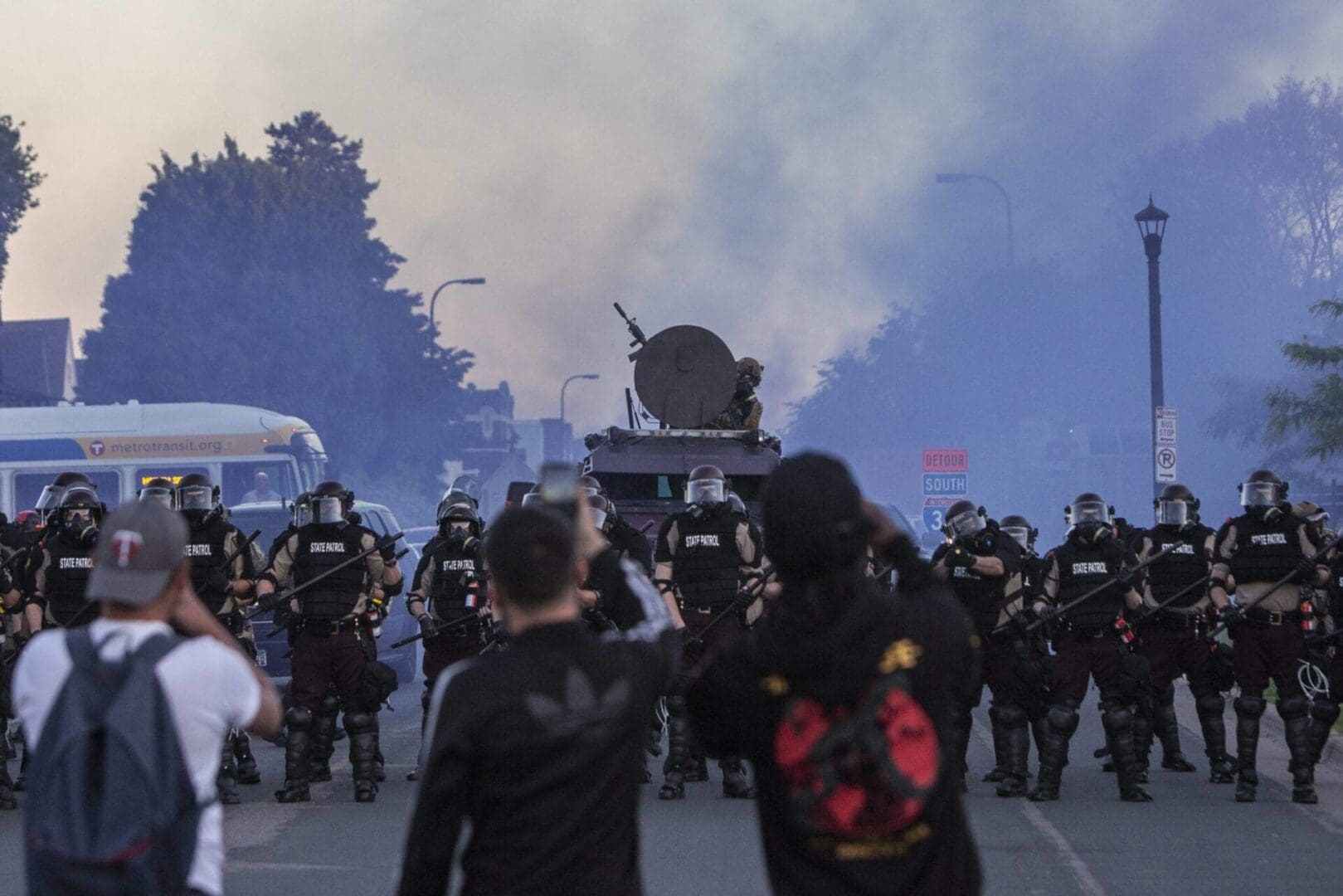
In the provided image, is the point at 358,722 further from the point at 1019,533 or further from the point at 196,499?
the point at 1019,533

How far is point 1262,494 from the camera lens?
11922mm

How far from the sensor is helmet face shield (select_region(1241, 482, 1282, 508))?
11.9 m

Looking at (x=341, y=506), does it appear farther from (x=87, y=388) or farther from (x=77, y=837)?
(x=87, y=388)

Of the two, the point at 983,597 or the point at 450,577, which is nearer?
the point at 983,597

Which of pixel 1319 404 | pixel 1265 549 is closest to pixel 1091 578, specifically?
pixel 1265 549

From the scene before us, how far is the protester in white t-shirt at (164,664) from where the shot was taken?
13.4 feet

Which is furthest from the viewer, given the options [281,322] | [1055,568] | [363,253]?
[363,253]

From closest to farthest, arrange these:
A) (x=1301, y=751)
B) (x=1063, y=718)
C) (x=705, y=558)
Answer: (x=1301, y=751) < (x=1063, y=718) < (x=705, y=558)

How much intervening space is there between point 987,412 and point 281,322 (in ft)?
167

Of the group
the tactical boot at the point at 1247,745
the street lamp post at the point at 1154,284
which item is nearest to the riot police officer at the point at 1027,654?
the tactical boot at the point at 1247,745

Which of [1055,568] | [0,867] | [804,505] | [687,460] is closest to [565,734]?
[804,505]

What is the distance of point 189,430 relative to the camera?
98.8 feet

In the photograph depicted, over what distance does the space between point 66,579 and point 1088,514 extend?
247 inches

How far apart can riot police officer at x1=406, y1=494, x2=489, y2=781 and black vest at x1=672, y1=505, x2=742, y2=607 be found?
50.8 inches
